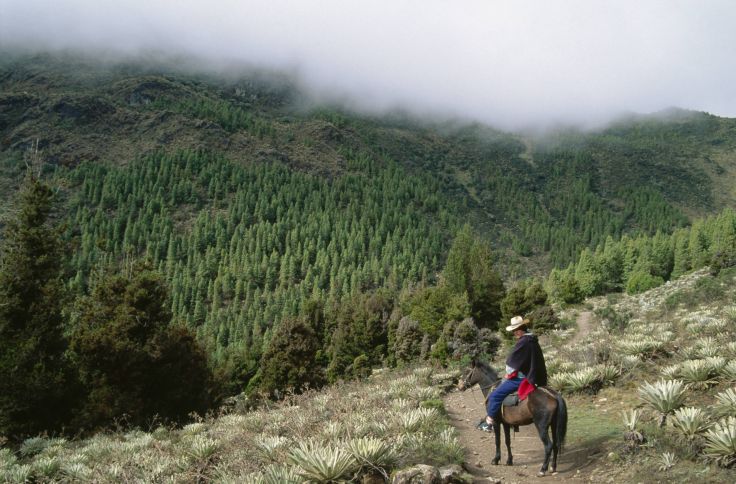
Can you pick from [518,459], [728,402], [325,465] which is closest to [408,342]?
[518,459]

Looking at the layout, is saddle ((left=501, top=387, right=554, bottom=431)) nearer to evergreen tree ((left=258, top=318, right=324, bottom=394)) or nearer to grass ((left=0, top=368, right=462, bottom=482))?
grass ((left=0, top=368, right=462, bottom=482))

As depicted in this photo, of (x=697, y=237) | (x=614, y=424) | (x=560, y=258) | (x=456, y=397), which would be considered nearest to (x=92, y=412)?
(x=456, y=397)

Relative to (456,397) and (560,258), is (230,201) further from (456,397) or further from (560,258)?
(456,397)

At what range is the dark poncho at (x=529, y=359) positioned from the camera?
730 centimetres

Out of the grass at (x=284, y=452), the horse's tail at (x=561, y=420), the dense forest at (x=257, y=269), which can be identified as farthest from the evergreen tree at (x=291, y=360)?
the horse's tail at (x=561, y=420)

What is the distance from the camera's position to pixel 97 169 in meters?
175

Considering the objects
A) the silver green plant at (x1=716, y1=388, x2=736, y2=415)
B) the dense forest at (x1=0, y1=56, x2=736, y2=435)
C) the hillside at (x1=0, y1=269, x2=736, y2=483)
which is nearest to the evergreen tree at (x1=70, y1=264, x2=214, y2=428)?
the dense forest at (x1=0, y1=56, x2=736, y2=435)

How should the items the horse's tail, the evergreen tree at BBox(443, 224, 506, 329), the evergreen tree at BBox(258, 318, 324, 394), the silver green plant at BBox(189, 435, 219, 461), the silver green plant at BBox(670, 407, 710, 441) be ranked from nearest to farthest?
the silver green plant at BBox(670, 407, 710, 441) → the horse's tail → the silver green plant at BBox(189, 435, 219, 461) → the evergreen tree at BBox(258, 318, 324, 394) → the evergreen tree at BBox(443, 224, 506, 329)

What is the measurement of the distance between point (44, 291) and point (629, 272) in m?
92.6

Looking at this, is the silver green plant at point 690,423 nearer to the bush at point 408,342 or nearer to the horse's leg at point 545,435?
the horse's leg at point 545,435

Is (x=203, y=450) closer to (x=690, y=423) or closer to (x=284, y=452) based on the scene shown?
(x=284, y=452)

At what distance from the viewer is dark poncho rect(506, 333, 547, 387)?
24.0 feet

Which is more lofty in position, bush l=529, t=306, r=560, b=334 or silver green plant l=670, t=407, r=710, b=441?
silver green plant l=670, t=407, r=710, b=441

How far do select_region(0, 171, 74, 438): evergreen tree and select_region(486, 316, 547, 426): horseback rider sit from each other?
1871 centimetres
